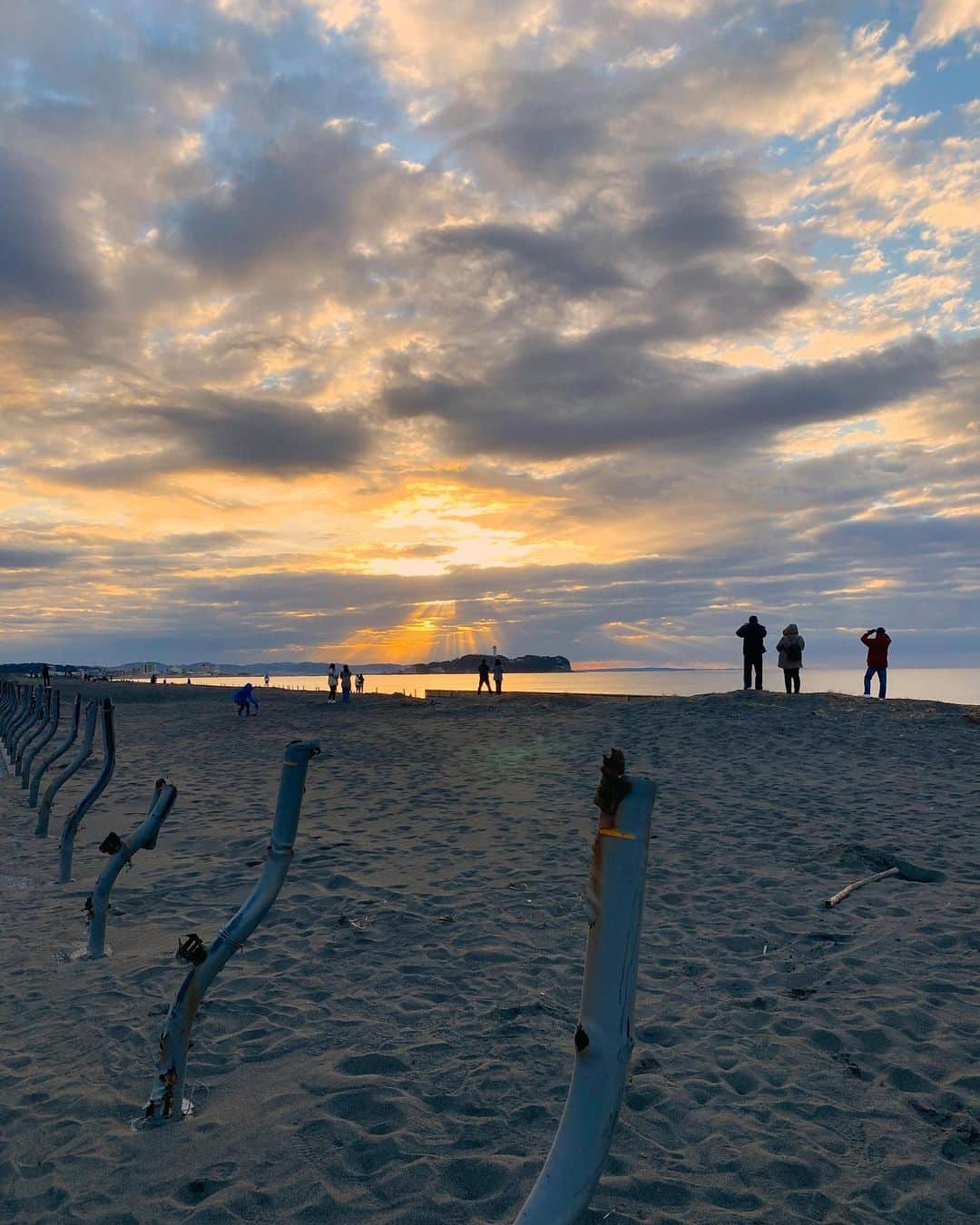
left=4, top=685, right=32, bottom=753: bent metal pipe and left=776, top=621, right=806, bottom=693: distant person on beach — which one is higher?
left=776, top=621, right=806, bottom=693: distant person on beach

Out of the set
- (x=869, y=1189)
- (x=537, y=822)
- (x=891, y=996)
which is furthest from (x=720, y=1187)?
(x=537, y=822)

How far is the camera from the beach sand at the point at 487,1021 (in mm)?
3590

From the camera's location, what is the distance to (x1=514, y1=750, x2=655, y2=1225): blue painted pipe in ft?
6.92

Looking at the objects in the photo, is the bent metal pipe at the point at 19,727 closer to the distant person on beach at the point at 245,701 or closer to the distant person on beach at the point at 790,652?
the distant person on beach at the point at 245,701

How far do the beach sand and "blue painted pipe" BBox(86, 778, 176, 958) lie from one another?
8.8 inches

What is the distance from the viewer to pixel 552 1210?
208 cm

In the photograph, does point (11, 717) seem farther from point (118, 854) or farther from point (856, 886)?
point (856, 886)

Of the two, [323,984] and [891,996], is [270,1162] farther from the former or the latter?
[891,996]

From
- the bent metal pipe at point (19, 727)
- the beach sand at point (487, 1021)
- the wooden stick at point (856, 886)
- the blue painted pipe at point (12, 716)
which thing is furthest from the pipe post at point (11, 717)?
the wooden stick at point (856, 886)

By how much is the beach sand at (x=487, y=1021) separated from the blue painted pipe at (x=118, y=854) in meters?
0.22

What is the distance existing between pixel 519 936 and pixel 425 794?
719 centimetres

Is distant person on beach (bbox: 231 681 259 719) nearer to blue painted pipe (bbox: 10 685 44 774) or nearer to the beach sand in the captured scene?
blue painted pipe (bbox: 10 685 44 774)

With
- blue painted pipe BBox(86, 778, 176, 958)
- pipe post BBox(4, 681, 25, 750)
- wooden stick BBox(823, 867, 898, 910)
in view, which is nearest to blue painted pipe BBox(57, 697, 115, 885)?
blue painted pipe BBox(86, 778, 176, 958)

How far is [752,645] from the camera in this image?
81.0 feet
